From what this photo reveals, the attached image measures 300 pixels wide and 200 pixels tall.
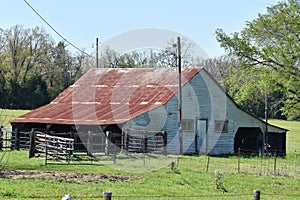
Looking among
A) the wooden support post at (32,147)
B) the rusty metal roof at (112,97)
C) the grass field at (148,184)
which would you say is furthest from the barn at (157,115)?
the grass field at (148,184)

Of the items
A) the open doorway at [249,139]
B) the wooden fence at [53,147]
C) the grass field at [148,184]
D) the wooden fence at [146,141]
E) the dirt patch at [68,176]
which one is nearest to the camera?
the grass field at [148,184]

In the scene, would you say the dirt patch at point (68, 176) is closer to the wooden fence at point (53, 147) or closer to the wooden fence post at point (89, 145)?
the wooden fence at point (53, 147)

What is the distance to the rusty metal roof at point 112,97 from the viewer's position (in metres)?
33.3

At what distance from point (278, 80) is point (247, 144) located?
4884mm

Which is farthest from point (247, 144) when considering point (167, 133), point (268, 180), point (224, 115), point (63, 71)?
point (63, 71)

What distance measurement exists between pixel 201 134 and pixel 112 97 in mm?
6191

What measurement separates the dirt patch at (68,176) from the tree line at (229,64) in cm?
2069

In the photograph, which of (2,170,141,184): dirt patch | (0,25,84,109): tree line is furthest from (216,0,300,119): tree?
(0,25,84,109): tree line

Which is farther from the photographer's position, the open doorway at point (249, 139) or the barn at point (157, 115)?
the open doorway at point (249, 139)

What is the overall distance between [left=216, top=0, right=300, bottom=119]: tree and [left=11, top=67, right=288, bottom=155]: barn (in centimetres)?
320

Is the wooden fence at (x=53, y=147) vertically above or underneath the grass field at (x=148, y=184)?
above

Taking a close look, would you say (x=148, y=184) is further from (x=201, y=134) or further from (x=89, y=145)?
(x=201, y=134)

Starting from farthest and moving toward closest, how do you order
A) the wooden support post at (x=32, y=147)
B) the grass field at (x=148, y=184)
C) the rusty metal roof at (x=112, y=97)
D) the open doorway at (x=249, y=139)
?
the open doorway at (x=249, y=139)
the rusty metal roof at (x=112, y=97)
the wooden support post at (x=32, y=147)
the grass field at (x=148, y=184)

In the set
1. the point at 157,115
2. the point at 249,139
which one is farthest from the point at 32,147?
the point at 249,139
